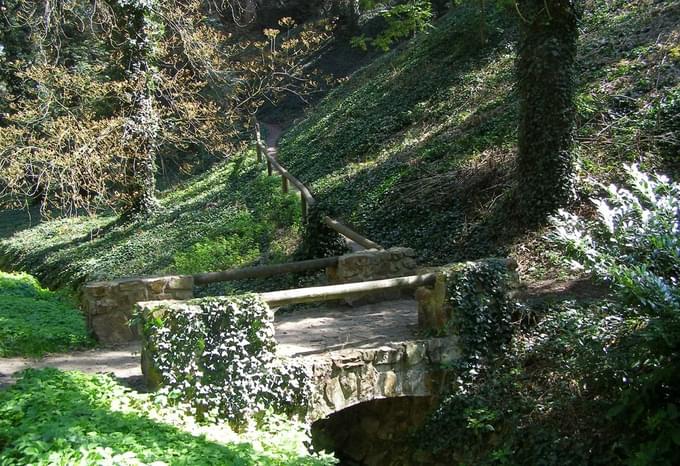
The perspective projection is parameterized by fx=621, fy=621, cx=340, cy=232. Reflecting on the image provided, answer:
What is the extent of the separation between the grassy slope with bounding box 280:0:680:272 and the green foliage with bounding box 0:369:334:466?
5.36 m

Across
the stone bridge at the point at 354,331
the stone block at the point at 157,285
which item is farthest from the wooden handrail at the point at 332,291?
the stone block at the point at 157,285

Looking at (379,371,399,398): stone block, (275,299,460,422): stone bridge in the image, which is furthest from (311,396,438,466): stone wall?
(379,371,399,398): stone block

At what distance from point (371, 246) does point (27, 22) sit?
22.4 ft

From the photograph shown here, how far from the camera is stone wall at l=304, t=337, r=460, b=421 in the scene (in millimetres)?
6039

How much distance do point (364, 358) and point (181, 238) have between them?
1097 cm

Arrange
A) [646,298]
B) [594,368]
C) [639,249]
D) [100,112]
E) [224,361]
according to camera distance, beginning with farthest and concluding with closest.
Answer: [100,112], [594,368], [224,361], [639,249], [646,298]

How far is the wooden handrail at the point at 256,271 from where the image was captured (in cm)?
737

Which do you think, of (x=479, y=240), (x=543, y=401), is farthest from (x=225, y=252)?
(x=543, y=401)

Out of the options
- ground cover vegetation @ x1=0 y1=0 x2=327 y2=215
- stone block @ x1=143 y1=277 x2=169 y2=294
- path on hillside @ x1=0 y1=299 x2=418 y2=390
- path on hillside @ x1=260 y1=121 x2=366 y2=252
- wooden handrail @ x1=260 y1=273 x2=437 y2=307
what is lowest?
path on hillside @ x1=0 y1=299 x2=418 y2=390

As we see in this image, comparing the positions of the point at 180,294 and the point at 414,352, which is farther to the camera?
the point at 180,294

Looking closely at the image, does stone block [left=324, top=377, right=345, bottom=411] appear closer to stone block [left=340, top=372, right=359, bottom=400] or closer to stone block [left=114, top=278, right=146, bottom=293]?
stone block [left=340, top=372, right=359, bottom=400]

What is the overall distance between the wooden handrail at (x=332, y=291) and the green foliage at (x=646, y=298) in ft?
5.71

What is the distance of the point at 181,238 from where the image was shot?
1623cm

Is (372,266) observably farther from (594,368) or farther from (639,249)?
(639,249)
